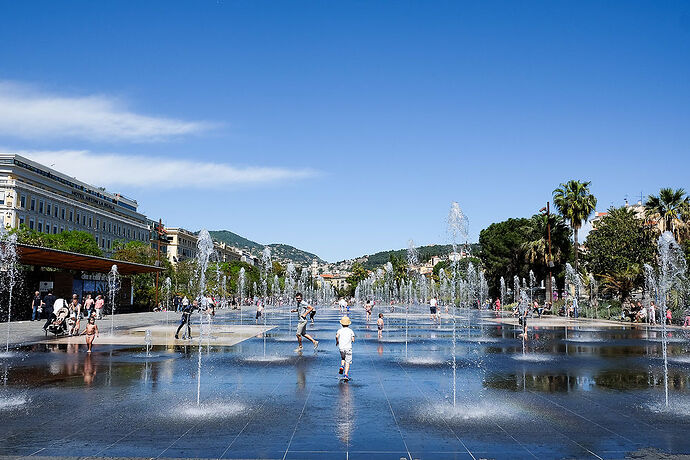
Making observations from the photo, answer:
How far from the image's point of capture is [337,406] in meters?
9.60

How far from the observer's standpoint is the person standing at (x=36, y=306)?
1335 inches

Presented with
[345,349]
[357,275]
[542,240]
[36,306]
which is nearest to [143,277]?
[36,306]

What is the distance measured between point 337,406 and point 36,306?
31.8 m

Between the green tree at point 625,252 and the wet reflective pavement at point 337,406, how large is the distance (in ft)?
96.3

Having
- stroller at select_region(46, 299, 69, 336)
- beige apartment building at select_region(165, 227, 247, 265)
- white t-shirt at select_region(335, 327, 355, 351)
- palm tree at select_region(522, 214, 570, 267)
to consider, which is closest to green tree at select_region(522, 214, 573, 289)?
palm tree at select_region(522, 214, 570, 267)

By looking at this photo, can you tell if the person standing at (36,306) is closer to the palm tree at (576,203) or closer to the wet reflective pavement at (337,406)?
the wet reflective pavement at (337,406)

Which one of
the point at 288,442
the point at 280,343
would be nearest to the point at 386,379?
the point at 288,442

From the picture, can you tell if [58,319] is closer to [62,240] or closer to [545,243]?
[545,243]

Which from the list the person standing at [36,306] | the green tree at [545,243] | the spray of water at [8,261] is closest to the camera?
the spray of water at [8,261]

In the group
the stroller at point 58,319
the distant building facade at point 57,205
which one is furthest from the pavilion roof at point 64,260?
the distant building facade at point 57,205

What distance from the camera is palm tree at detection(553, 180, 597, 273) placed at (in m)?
49.3

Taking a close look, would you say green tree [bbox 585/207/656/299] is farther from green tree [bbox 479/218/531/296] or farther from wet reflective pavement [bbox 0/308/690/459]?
wet reflective pavement [bbox 0/308/690/459]

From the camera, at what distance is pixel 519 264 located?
70.4 m

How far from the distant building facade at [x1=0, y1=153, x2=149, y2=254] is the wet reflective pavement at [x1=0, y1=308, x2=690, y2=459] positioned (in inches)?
2220
